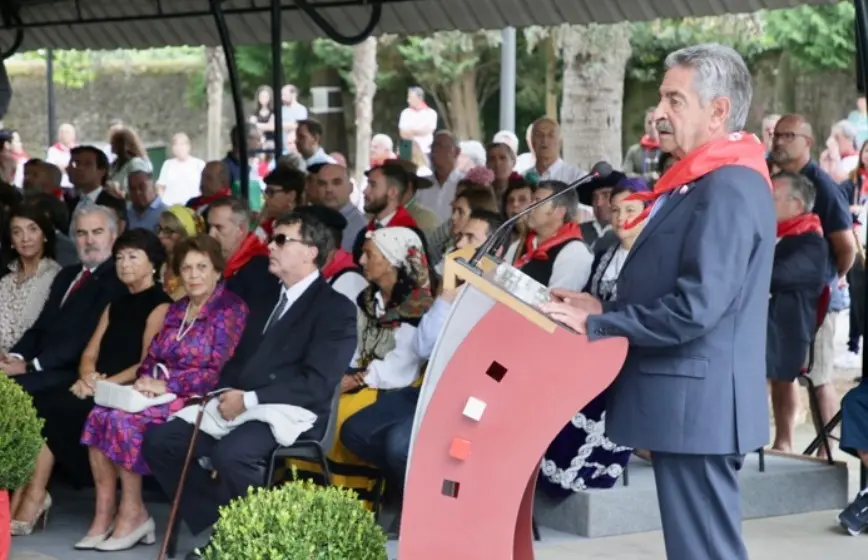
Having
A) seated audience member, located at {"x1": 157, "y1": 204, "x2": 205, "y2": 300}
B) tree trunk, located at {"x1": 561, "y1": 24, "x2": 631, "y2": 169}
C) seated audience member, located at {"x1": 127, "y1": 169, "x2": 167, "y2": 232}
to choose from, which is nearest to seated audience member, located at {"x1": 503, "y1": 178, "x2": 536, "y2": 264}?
seated audience member, located at {"x1": 157, "y1": 204, "x2": 205, "y2": 300}

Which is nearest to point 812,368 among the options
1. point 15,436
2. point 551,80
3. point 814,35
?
point 15,436

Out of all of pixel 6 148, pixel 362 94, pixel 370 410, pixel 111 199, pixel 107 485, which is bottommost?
pixel 107 485

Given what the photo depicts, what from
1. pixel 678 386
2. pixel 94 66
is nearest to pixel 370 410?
pixel 678 386

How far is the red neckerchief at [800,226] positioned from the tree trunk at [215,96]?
20.4m

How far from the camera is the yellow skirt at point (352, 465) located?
279 inches

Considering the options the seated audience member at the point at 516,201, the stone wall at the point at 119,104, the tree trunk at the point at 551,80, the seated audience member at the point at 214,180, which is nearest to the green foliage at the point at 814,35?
the tree trunk at the point at 551,80

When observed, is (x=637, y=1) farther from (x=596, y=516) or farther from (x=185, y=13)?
(x=596, y=516)

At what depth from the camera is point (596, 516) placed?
7.00 metres

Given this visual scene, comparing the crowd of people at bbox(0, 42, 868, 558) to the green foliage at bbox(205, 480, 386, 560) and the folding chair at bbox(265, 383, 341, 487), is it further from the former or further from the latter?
the green foliage at bbox(205, 480, 386, 560)

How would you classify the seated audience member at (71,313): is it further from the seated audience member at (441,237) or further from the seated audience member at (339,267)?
the seated audience member at (441,237)

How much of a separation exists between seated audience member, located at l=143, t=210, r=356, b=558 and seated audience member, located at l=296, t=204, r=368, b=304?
511mm

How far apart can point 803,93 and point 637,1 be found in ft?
50.8

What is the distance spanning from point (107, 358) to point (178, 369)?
608 millimetres

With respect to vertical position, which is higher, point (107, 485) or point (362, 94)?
point (362, 94)
